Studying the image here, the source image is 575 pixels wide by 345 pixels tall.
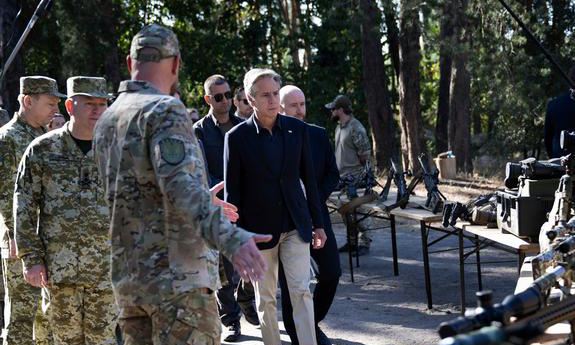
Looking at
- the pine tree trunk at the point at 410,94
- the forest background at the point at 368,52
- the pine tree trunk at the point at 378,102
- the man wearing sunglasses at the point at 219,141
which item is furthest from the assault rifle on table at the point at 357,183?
the pine tree trunk at the point at 378,102

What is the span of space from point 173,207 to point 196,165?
7.4 inches

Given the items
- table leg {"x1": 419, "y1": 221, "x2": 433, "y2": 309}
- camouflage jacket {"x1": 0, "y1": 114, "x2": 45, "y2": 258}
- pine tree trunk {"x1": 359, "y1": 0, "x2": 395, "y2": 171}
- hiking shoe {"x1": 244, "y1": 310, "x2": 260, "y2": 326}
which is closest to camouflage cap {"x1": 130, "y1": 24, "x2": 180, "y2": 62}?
camouflage jacket {"x1": 0, "y1": 114, "x2": 45, "y2": 258}

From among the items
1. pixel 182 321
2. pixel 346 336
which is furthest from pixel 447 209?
pixel 182 321

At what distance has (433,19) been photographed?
70.2 feet

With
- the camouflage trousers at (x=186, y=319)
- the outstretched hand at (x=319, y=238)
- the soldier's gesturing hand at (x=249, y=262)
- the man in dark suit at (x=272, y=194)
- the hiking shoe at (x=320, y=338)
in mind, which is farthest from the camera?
the hiking shoe at (x=320, y=338)

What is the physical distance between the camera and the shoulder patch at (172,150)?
13.2ft

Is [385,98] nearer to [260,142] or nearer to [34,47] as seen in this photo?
[34,47]

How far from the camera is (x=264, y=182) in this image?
7.03m

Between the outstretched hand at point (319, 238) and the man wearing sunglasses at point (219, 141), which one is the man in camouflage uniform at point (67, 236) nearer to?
the outstretched hand at point (319, 238)

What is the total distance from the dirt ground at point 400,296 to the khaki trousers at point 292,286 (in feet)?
4.58

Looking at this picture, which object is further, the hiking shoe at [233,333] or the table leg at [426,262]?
the table leg at [426,262]

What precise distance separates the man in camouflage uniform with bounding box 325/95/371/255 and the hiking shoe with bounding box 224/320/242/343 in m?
4.10

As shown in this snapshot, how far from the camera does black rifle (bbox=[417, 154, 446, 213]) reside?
31.6 feet

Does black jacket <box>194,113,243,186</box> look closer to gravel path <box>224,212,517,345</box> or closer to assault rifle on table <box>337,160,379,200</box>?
gravel path <box>224,212,517,345</box>
